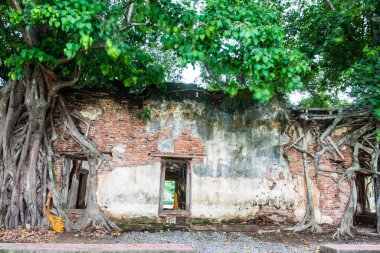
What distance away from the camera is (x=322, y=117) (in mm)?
7258

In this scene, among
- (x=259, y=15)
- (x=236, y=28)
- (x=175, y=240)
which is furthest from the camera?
(x=175, y=240)

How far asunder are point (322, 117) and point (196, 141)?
2.95m

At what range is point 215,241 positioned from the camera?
5883 mm

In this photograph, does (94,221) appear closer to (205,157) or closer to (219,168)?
(205,157)

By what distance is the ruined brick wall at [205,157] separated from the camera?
22.3 feet

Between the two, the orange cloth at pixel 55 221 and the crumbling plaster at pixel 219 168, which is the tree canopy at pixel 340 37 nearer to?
the crumbling plaster at pixel 219 168

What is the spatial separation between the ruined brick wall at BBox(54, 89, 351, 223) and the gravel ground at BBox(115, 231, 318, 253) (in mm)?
555

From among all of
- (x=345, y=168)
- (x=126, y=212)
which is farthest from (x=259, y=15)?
(x=126, y=212)

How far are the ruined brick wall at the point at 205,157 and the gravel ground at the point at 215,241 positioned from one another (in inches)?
21.9

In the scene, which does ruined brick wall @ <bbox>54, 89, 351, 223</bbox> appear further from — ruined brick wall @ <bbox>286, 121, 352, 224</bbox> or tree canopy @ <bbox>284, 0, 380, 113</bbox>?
tree canopy @ <bbox>284, 0, 380, 113</bbox>

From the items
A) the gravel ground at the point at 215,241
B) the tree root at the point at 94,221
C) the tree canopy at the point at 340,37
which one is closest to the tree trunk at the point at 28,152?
the tree root at the point at 94,221

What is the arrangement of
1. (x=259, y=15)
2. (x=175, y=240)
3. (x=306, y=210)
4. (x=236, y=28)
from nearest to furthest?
(x=236, y=28) → (x=259, y=15) → (x=175, y=240) → (x=306, y=210)

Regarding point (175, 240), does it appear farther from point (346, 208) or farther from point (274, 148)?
point (346, 208)

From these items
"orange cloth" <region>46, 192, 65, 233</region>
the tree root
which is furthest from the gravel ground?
"orange cloth" <region>46, 192, 65, 233</region>
